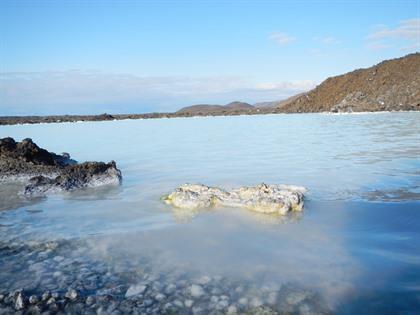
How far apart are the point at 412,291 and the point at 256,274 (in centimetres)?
149

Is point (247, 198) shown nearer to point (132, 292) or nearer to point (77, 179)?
point (132, 292)

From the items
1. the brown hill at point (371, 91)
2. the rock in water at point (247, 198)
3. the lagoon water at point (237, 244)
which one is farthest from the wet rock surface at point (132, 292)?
the brown hill at point (371, 91)

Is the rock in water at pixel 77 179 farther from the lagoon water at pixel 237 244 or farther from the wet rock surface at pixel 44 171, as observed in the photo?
the lagoon water at pixel 237 244

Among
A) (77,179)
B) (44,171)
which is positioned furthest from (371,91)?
(77,179)

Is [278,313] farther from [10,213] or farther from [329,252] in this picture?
[10,213]

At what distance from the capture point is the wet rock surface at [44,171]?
8.92 metres

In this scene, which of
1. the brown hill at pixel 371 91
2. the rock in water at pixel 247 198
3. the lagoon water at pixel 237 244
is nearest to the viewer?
the lagoon water at pixel 237 244

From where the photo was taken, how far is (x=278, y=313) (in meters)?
3.44

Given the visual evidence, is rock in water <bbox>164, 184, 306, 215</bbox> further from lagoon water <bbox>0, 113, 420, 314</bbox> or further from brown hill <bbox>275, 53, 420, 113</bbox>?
brown hill <bbox>275, 53, 420, 113</bbox>

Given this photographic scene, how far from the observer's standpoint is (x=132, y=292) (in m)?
3.87

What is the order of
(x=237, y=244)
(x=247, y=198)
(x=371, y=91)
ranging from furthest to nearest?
(x=371, y=91) → (x=247, y=198) → (x=237, y=244)

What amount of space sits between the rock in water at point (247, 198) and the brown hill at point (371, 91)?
176 feet

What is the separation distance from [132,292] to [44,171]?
304 inches

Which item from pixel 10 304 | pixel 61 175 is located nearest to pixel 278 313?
pixel 10 304
